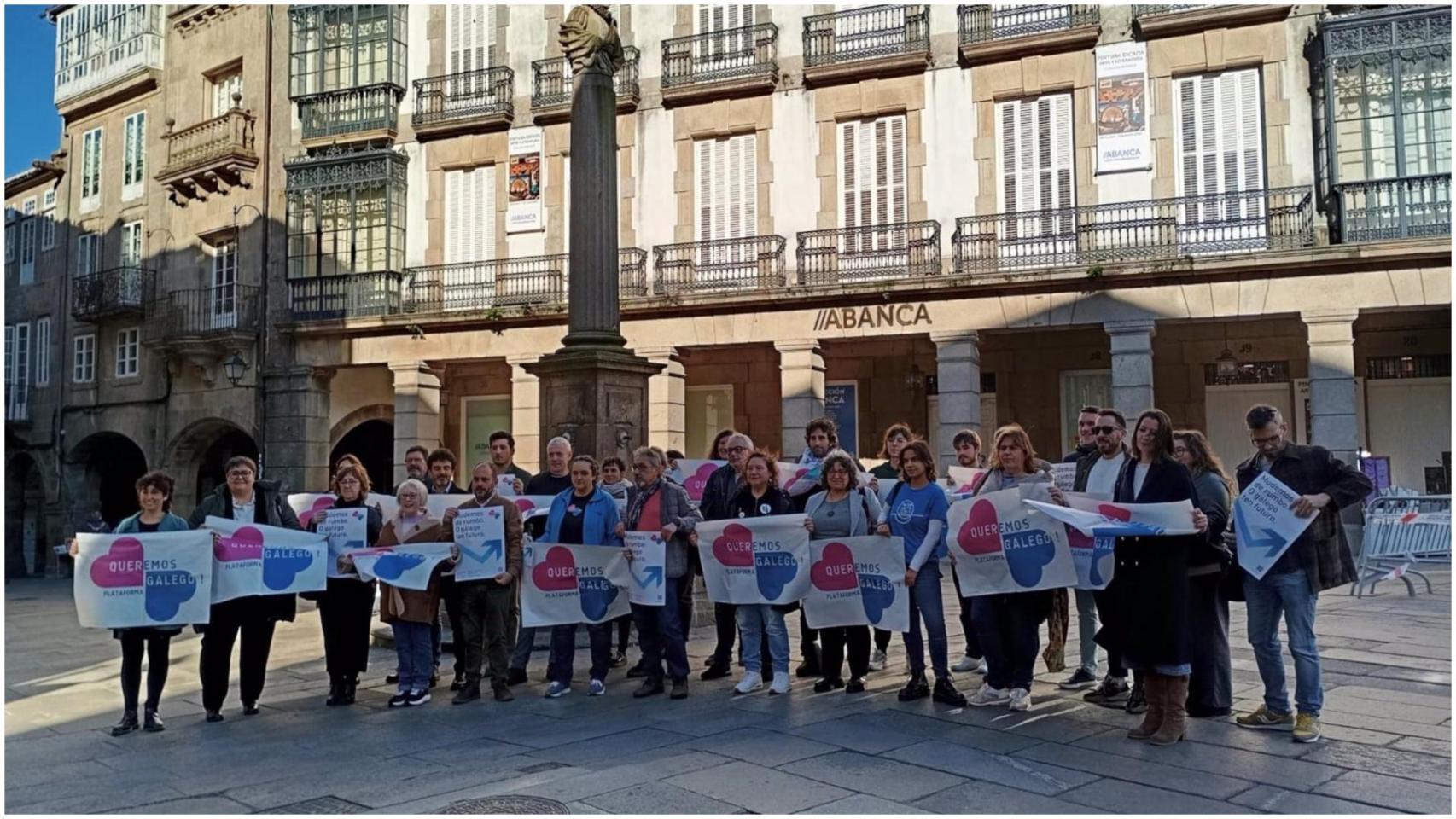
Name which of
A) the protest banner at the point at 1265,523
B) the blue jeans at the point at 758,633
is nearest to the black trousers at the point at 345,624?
the blue jeans at the point at 758,633

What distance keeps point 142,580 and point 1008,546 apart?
5.84m

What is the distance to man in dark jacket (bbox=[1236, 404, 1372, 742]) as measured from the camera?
6.28 m

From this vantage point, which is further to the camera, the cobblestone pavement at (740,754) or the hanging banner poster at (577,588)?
the hanging banner poster at (577,588)

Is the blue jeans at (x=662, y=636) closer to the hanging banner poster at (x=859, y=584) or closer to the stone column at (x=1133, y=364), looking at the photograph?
the hanging banner poster at (x=859, y=584)

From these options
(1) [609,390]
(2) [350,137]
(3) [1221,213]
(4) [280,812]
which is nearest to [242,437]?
(2) [350,137]

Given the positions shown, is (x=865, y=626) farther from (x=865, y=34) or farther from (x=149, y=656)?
(x=865, y=34)

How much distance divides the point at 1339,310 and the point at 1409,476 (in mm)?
4075

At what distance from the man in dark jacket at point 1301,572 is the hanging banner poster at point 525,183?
64.9 feet

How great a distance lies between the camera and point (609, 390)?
1045 centimetres

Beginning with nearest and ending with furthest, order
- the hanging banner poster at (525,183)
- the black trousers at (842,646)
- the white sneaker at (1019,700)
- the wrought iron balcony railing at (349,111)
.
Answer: the white sneaker at (1019,700)
the black trousers at (842,646)
the hanging banner poster at (525,183)
the wrought iron balcony railing at (349,111)

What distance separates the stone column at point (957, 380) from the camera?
20.5 meters

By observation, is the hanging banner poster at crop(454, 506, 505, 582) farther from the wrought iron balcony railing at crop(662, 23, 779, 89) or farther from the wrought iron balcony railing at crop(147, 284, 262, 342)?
the wrought iron balcony railing at crop(147, 284, 262, 342)

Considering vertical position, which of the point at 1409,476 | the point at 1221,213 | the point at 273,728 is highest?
the point at 1221,213

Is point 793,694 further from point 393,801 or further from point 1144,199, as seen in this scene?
point 1144,199
